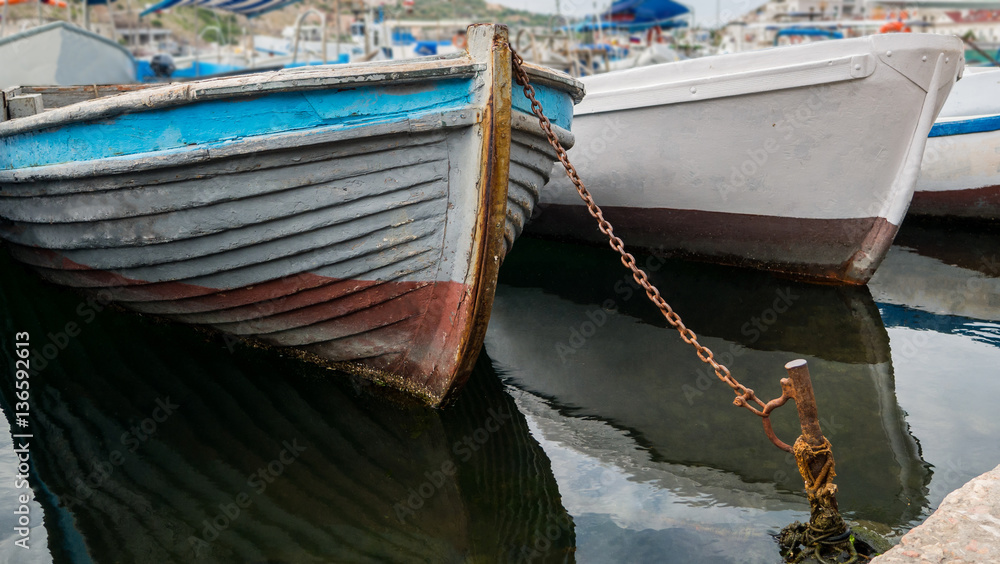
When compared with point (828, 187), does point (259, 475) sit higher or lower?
lower

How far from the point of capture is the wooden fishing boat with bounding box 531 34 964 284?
4.85 m

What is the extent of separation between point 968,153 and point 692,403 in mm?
4972

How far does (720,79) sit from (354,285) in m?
3.04

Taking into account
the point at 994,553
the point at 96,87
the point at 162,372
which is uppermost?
the point at 96,87

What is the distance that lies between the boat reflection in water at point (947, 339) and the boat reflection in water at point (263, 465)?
1.80 meters

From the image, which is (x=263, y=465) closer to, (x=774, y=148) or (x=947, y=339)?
(x=774, y=148)

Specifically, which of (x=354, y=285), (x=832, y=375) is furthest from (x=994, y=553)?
(x=354, y=285)

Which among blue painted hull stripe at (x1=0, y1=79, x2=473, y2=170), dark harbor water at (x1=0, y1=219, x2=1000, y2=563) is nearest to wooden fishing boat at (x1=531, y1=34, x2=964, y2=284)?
dark harbor water at (x1=0, y1=219, x2=1000, y2=563)

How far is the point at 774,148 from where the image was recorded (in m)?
5.24

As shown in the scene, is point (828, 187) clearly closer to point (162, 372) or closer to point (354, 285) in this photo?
point (354, 285)

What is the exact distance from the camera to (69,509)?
3.05m

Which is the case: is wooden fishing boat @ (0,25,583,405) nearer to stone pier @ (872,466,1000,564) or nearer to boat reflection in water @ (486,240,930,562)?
boat reflection in water @ (486,240,930,562)

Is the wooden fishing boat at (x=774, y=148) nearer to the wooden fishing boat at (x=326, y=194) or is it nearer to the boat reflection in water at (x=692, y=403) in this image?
the boat reflection in water at (x=692, y=403)

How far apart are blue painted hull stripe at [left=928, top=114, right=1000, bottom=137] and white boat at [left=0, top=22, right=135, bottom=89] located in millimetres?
9543
